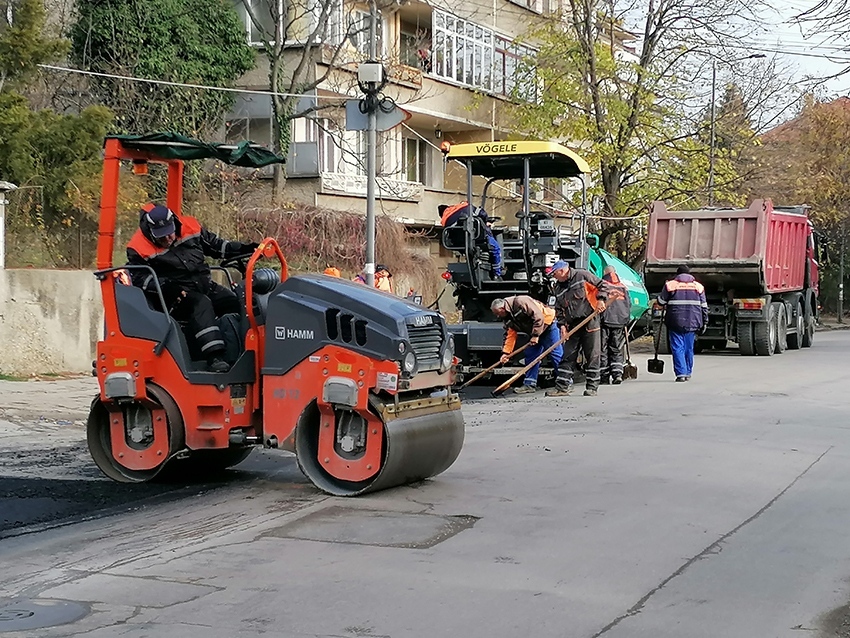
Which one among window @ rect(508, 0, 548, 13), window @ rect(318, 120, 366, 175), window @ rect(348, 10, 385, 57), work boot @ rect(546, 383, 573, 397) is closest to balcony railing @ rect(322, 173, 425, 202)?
window @ rect(318, 120, 366, 175)

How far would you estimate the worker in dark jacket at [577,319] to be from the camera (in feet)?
51.1

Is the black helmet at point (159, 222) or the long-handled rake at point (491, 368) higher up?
the black helmet at point (159, 222)

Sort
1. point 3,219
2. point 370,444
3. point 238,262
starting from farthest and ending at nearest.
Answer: point 3,219, point 238,262, point 370,444

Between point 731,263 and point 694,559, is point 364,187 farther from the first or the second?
point 694,559

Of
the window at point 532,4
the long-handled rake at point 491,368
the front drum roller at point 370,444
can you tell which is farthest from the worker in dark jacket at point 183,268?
the window at point 532,4

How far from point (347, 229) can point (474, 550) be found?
20.6 m

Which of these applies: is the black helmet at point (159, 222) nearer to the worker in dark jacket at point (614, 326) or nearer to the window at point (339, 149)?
the worker in dark jacket at point (614, 326)

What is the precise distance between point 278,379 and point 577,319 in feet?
24.5

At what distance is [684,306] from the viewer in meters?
17.7

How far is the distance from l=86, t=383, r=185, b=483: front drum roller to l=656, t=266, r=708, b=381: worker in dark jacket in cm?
1024

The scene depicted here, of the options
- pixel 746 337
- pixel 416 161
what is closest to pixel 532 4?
pixel 416 161

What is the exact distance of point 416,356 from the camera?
855cm

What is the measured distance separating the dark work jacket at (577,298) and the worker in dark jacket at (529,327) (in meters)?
0.16

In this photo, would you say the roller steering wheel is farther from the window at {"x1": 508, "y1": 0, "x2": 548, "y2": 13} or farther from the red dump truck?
the window at {"x1": 508, "y1": 0, "x2": 548, "y2": 13}
